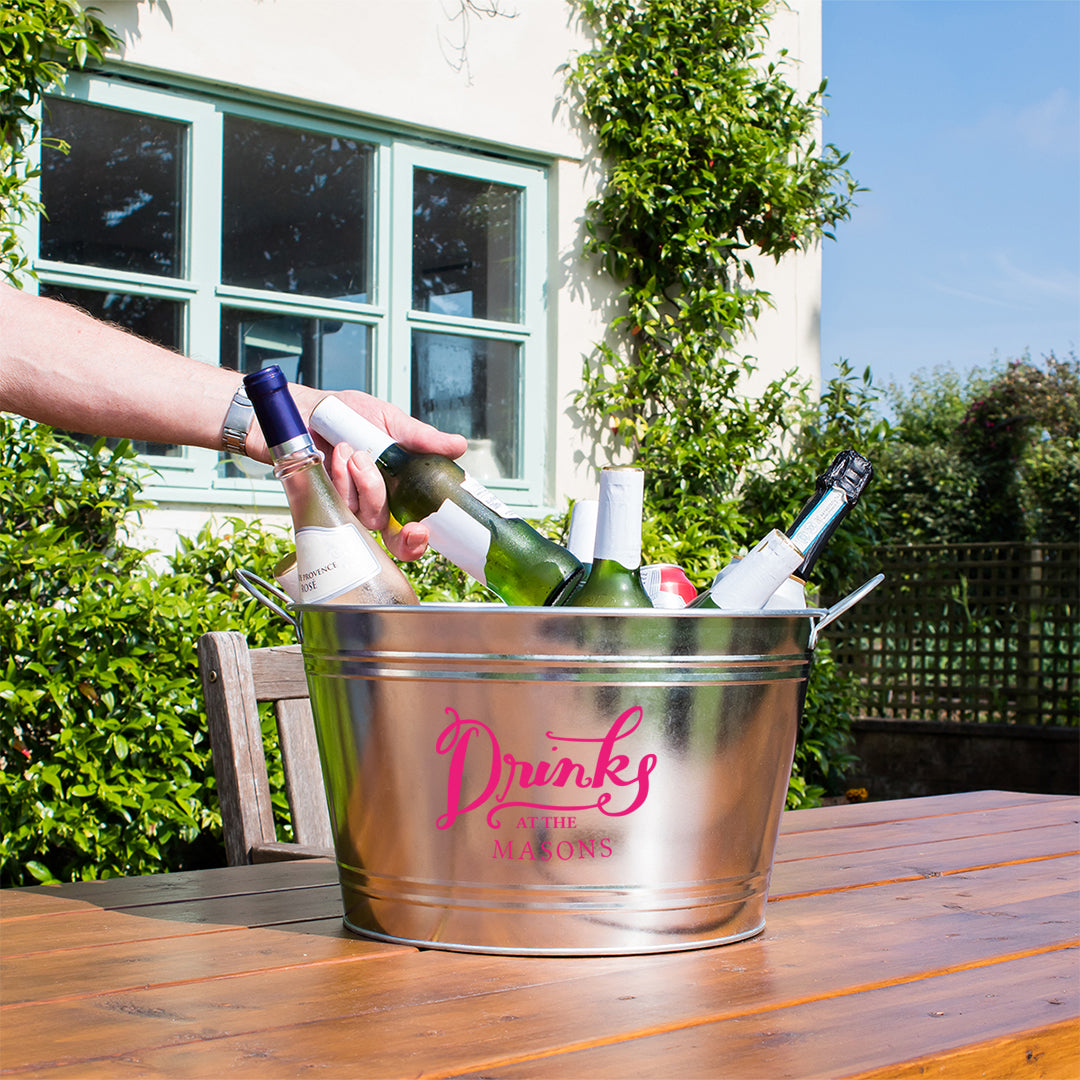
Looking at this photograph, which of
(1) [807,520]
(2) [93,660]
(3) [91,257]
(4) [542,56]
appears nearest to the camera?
(1) [807,520]

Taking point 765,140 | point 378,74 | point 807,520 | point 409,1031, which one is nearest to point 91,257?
point 378,74

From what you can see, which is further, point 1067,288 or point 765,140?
point 1067,288

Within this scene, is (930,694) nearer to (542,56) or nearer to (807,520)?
(542,56)

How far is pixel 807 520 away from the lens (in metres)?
1.07

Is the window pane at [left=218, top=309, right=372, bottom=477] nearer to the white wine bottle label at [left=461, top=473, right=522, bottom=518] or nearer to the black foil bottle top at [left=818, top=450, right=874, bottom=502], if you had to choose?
the white wine bottle label at [left=461, top=473, right=522, bottom=518]

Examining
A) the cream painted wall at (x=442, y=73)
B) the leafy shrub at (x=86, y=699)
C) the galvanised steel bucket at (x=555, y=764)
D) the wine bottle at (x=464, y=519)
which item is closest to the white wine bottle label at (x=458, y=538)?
the wine bottle at (x=464, y=519)

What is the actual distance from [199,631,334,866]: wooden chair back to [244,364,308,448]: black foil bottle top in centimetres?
84

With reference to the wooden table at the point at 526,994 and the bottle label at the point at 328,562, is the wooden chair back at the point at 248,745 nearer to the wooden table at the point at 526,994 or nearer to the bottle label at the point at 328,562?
the wooden table at the point at 526,994

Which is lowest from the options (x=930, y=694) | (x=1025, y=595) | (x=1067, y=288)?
(x=930, y=694)

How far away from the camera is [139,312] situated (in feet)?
12.3

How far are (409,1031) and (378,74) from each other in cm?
390

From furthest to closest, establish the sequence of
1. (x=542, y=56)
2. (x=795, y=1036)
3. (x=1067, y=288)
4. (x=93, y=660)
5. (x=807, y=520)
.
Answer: (x=1067, y=288) < (x=542, y=56) < (x=93, y=660) < (x=807, y=520) < (x=795, y=1036)

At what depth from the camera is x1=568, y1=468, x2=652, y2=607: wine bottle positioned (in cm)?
92

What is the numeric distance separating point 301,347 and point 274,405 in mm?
3188
